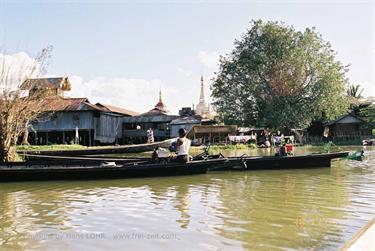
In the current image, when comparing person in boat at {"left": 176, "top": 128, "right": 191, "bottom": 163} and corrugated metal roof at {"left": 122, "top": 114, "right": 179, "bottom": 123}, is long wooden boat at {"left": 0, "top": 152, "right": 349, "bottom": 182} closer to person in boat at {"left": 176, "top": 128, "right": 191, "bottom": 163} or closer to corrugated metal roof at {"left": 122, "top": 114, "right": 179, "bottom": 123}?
person in boat at {"left": 176, "top": 128, "right": 191, "bottom": 163}

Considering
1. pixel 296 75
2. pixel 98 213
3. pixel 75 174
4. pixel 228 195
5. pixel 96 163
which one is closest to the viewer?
pixel 98 213

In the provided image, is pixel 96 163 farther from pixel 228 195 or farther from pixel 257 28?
pixel 257 28

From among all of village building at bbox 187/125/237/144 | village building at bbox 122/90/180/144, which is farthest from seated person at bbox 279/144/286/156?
village building at bbox 122/90/180/144

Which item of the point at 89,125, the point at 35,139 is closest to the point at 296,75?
the point at 89,125

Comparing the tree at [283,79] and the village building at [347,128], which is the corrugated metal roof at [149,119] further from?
the village building at [347,128]

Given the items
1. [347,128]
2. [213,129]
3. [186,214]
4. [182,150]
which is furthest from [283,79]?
[186,214]

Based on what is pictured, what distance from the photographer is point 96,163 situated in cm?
1327

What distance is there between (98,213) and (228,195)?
9.91 ft

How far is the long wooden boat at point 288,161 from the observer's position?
13.4 m

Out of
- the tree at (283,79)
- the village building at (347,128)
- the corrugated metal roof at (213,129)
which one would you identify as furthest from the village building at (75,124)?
the village building at (347,128)

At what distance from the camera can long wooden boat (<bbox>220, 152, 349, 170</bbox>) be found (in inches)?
528

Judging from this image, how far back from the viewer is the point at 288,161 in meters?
13.5

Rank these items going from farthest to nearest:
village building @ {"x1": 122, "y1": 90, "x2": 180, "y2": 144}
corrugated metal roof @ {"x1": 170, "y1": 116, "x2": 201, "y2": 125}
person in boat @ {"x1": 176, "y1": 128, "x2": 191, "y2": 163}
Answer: village building @ {"x1": 122, "y1": 90, "x2": 180, "y2": 144} → corrugated metal roof @ {"x1": 170, "y1": 116, "x2": 201, "y2": 125} → person in boat @ {"x1": 176, "y1": 128, "x2": 191, "y2": 163}

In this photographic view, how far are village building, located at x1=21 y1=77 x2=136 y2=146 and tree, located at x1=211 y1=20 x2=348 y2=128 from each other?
11212mm
